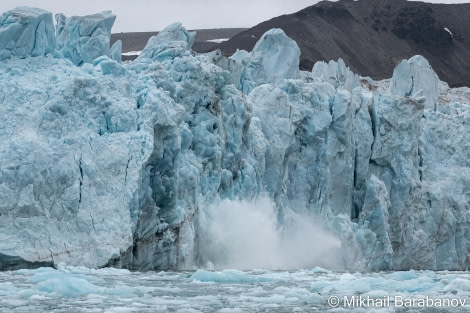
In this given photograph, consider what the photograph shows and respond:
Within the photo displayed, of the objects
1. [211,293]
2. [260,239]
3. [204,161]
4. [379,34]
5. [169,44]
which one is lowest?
[260,239]

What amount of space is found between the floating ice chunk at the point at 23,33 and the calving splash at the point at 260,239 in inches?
184

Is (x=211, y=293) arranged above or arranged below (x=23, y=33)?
below

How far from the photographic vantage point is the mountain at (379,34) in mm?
64312

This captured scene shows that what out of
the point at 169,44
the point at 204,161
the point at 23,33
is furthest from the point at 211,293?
the point at 169,44

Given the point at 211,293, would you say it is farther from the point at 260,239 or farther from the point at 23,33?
the point at 260,239

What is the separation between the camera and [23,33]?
16094 mm

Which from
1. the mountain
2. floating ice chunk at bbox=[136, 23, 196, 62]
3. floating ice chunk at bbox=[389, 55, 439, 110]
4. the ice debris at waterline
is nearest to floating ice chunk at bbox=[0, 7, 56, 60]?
the ice debris at waterline

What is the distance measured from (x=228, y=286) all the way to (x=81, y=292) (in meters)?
2.62

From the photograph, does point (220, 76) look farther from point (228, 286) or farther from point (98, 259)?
point (228, 286)

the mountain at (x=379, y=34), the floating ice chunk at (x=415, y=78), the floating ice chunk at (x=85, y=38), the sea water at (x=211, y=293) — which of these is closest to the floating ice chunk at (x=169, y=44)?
the floating ice chunk at (x=85, y=38)

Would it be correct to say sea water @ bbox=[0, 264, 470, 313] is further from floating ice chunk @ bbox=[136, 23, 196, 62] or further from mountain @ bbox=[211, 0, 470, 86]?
mountain @ bbox=[211, 0, 470, 86]

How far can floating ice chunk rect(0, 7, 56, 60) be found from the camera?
52.6ft

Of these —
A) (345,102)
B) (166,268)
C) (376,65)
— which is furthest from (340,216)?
(376,65)

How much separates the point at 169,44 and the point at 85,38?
2.17m
